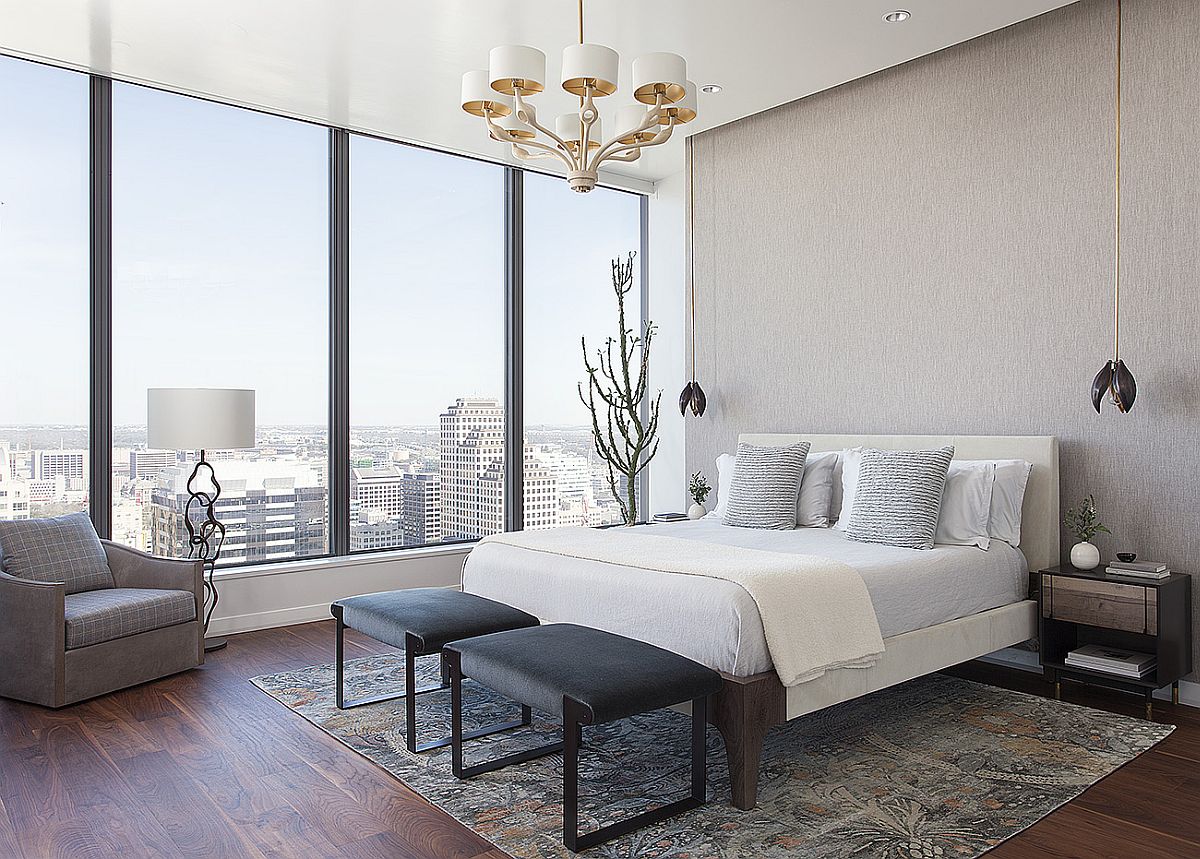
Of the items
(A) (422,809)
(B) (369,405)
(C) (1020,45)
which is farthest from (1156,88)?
(B) (369,405)

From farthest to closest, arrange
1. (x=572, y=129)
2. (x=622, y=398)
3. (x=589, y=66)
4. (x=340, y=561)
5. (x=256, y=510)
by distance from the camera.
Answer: (x=622, y=398) < (x=340, y=561) < (x=256, y=510) < (x=572, y=129) < (x=589, y=66)

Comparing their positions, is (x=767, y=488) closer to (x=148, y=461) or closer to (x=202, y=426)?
(x=202, y=426)

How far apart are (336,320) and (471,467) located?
1.35 meters

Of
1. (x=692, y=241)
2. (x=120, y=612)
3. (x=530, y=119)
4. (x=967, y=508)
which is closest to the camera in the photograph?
(x=530, y=119)

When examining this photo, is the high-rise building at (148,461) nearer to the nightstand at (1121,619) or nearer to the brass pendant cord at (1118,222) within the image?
the nightstand at (1121,619)

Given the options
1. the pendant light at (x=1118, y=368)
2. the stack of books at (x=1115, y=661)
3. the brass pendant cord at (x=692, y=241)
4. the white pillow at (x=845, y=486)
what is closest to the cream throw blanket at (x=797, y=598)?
A: the white pillow at (x=845, y=486)

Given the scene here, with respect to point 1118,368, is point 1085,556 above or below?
below

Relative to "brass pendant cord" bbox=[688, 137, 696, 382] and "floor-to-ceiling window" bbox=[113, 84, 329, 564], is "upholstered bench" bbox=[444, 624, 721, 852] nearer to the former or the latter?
"floor-to-ceiling window" bbox=[113, 84, 329, 564]

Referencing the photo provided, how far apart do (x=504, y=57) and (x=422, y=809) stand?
2439 mm

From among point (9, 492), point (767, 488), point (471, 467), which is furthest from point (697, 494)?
point (9, 492)

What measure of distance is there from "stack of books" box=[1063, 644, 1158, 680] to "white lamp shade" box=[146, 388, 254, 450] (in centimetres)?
404

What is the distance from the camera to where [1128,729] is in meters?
3.43

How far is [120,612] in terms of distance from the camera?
392 cm

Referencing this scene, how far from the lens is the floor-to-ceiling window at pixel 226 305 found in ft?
15.9
